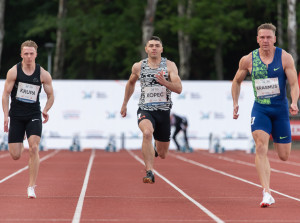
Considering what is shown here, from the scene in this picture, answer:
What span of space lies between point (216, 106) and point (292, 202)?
21056mm

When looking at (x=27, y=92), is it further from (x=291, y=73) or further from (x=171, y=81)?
(x=291, y=73)

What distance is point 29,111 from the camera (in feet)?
40.4

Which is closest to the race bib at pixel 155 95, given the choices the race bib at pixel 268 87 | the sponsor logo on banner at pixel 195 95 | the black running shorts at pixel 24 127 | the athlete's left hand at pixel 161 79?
the athlete's left hand at pixel 161 79

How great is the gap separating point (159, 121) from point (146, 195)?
1268mm

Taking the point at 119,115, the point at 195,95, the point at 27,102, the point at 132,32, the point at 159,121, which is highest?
the point at 132,32

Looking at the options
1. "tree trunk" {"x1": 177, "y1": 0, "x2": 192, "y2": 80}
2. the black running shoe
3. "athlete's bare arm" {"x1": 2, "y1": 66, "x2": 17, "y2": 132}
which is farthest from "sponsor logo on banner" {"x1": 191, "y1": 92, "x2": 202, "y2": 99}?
"athlete's bare arm" {"x1": 2, "y1": 66, "x2": 17, "y2": 132}

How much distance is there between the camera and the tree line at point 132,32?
48.0 metres

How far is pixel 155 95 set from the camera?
13.5m

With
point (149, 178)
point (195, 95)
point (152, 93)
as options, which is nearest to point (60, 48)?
point (195, 95)

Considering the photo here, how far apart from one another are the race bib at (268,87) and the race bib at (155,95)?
2.47 meters

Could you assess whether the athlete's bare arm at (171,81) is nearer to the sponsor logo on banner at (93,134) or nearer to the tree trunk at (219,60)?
the sponsor logo on banner at (93,134)

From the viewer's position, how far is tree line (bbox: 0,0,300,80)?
1890 inches

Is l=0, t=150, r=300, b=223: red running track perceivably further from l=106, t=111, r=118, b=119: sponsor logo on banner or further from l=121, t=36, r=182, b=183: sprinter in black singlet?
l=106, t=111, r=118, b=119: sponsor logo on banner

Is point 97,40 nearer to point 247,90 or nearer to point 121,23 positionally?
point 121,23
